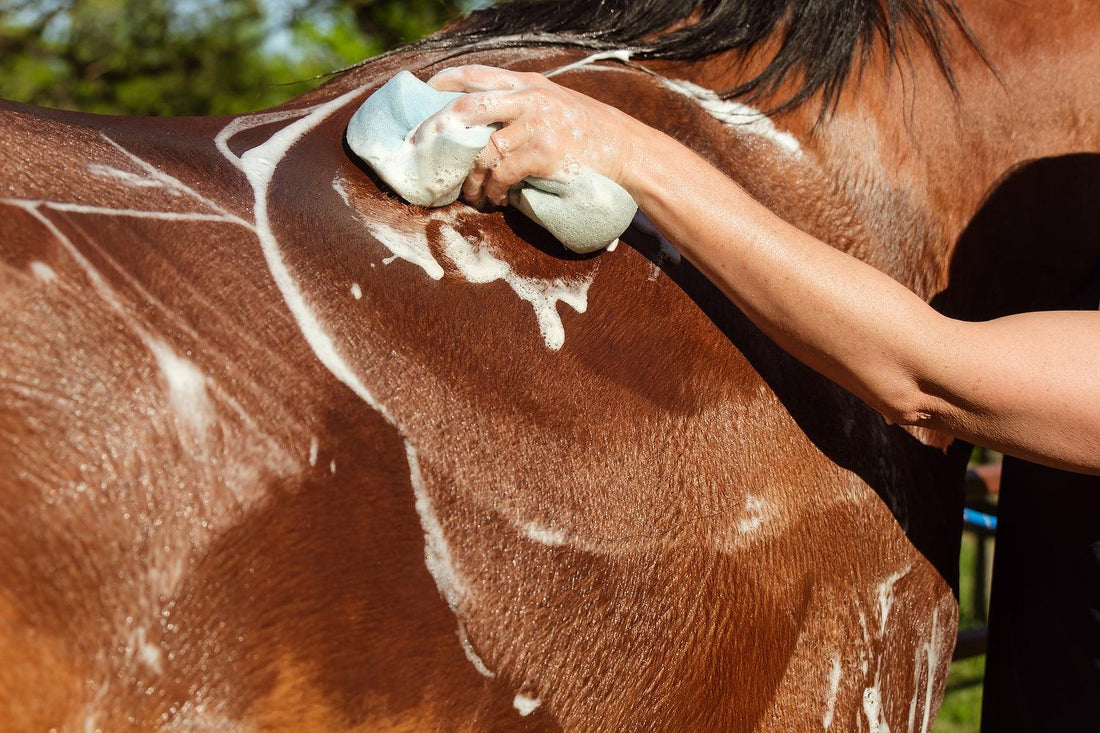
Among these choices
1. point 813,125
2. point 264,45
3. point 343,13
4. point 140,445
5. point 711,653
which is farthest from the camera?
point 264,45

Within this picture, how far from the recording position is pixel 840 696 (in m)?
1.33

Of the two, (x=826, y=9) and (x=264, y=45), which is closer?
(x=826, y=9)


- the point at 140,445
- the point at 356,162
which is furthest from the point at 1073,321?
the point at 140,445

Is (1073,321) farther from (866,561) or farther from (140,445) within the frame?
(140,445)

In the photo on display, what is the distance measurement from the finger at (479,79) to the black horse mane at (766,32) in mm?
334

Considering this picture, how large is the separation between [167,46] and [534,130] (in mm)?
5455

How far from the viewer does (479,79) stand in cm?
118

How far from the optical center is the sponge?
44.7 inches

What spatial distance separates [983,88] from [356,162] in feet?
3.37

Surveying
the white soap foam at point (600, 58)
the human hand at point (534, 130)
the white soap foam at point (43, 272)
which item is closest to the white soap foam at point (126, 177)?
the white soap foam at point (43, 272)

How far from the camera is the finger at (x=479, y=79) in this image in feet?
3.84

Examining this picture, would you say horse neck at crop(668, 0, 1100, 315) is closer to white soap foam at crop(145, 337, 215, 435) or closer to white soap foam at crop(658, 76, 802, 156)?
white soap foam at crop(658, 76, 802, 156)

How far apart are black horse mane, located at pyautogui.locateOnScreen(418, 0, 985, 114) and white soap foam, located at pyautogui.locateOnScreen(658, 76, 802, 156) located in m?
0.03

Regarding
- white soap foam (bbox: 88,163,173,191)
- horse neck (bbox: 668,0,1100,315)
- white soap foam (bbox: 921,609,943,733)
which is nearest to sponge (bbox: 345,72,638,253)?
white soap foam (bbox: 88,163,173,191)
